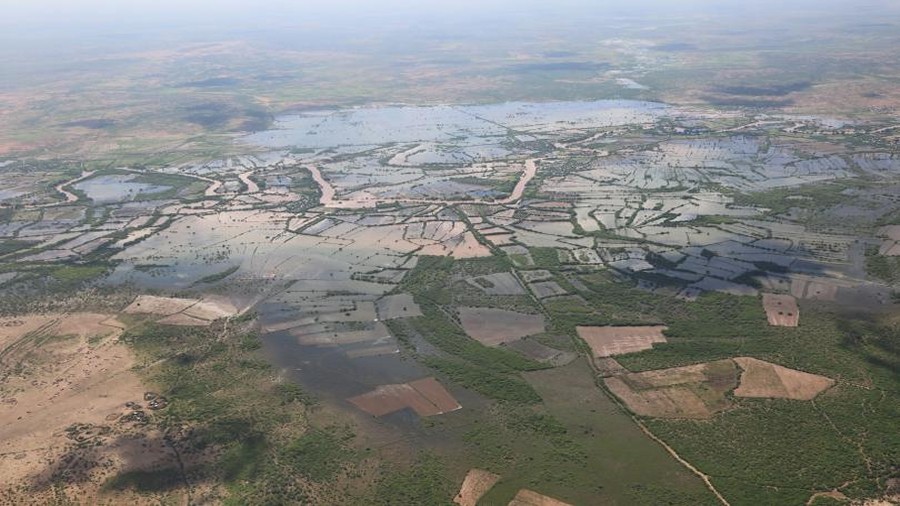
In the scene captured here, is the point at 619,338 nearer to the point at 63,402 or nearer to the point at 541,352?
the point at 541,352

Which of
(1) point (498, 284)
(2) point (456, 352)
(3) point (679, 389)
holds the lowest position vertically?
(2) point (456, 352)

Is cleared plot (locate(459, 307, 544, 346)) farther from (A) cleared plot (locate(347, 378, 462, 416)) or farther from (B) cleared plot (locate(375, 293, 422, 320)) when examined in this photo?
(A) cleared plot (locate(347, 378, 462, 416))

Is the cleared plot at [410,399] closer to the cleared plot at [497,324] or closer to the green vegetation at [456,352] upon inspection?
the green vegetation at [456,352]

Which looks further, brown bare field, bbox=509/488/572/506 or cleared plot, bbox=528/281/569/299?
cleared plot, bbox=528/281/569/299

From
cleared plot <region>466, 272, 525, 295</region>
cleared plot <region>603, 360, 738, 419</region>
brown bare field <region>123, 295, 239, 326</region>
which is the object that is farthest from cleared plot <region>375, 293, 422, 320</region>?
cleared plot <region>603, 360, 738, 419</region>

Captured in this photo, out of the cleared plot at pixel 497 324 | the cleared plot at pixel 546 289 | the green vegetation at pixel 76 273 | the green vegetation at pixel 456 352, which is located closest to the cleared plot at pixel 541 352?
the green vegetation at pixel 456 352

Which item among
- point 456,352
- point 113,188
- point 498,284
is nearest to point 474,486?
point 456,352
